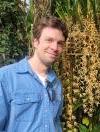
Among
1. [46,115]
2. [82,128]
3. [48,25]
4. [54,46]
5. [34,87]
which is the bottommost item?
[82,128]

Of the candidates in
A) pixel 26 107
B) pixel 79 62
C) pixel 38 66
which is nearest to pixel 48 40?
pixel 38 66

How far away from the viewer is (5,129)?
2645 millimetres

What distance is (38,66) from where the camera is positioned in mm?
2664

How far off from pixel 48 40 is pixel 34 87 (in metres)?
0.28

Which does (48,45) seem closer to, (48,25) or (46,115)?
(48,25)

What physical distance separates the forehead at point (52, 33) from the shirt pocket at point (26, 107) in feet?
1.14

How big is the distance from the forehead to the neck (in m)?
0.15

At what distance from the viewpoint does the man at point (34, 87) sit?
2604mm

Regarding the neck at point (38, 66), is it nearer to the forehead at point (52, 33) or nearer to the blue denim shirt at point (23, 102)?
the blue denim shirt at point (23, 102)

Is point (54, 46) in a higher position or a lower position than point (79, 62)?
higher

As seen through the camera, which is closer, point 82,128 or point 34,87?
point 34,87

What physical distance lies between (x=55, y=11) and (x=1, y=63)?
104 centimetres

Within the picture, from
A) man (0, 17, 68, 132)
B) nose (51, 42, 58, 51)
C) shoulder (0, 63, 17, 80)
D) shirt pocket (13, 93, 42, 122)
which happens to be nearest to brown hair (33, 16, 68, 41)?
man (0, 17, 68, 132)

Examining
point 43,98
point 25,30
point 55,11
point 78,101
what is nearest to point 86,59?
point 78,101
